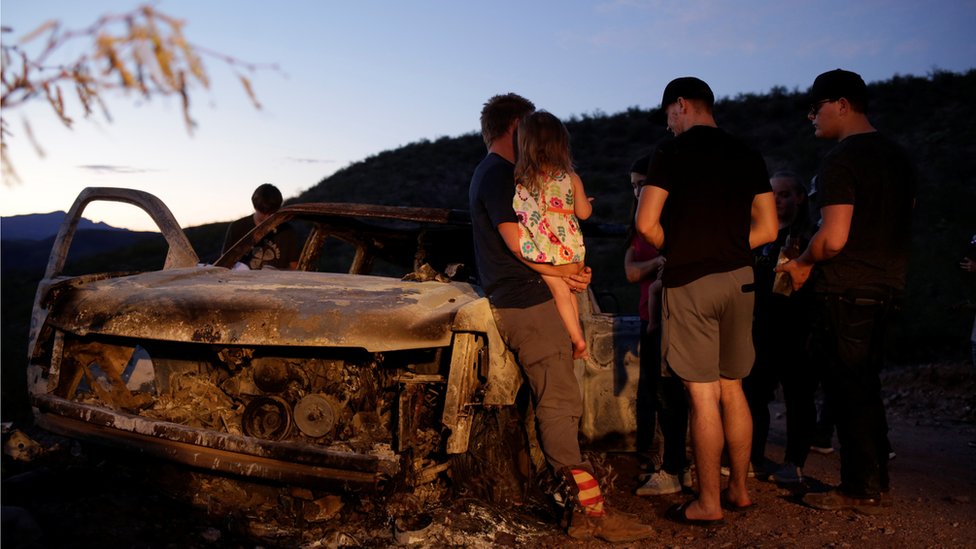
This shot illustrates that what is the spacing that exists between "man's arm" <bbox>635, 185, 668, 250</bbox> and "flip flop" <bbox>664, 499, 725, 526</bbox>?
1.35 meters

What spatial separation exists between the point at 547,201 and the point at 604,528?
1513 millimetres

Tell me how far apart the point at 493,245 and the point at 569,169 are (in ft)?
1.65

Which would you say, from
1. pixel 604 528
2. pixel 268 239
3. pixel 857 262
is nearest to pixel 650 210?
pixel 857 262

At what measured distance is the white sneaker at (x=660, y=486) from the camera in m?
4.80

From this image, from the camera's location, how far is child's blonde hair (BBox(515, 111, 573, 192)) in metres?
3.93

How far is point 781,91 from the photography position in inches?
1292

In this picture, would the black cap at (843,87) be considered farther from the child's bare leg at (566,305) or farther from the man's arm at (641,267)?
the child's bare leg at (566,305)

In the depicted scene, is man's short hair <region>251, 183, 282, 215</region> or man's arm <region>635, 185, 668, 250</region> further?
man's short hair <region>251, 183, 282, 215</region>

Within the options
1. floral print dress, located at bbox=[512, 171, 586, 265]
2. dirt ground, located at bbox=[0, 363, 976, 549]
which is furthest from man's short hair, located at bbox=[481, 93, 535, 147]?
dirt ground, located at bbox=[0, 363, 976, 549]

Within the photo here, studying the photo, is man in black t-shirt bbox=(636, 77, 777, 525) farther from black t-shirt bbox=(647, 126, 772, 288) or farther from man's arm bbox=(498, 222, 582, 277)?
man's arm bbox=(498, 222, 582, 277)

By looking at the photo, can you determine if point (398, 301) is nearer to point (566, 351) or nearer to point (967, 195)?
point (566, 351)

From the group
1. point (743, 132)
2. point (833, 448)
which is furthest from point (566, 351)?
point (743, 132)

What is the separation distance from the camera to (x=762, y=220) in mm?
4230

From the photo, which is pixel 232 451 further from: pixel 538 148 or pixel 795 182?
pixel 795 182
